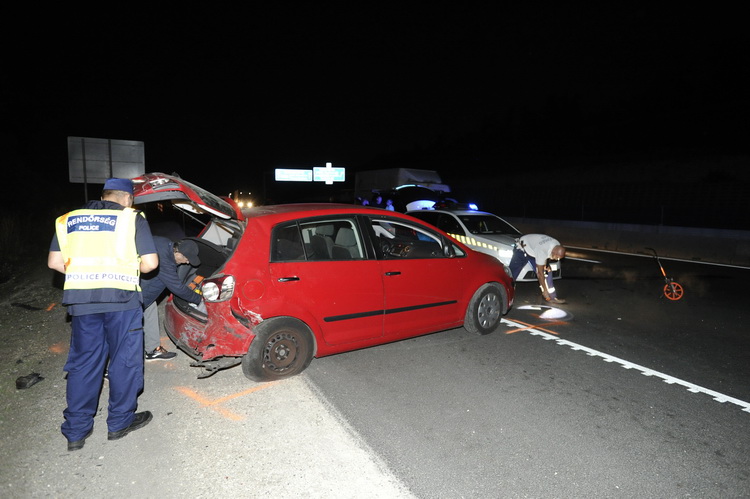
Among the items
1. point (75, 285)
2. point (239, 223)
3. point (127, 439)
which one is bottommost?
→ point (127, 439)

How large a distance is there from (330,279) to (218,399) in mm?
1440

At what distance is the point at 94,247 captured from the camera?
3203 mm

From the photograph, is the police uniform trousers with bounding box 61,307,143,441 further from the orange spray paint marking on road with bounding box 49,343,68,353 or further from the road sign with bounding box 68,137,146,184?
the road sign with bounding box 68,137,146,184

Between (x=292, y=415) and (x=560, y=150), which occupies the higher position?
(x=560, y=150)

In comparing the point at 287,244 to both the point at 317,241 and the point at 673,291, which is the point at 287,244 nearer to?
the point at 317,241

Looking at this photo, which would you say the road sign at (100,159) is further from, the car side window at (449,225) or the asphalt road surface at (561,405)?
the asphalt road surface at (561,405)

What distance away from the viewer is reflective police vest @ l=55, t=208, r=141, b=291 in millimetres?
3186

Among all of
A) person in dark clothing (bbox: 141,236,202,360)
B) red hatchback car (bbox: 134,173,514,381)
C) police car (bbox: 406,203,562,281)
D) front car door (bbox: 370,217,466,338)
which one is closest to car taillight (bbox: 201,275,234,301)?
red hatchback car (bbox: 134,173,514,381)

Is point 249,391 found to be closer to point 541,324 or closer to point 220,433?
point 220,433

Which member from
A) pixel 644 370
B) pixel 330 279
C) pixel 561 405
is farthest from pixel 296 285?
pixel 644 370

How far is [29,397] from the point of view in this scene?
4035 mm

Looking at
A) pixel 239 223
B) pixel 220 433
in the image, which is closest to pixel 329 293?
pixel 239 223

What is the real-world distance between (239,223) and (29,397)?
231 cm

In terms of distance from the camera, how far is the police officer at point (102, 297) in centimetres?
319
